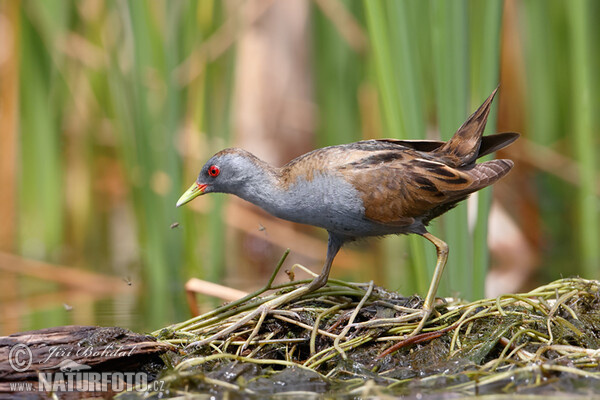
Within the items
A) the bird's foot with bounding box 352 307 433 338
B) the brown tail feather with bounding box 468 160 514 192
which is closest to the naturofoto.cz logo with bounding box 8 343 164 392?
the bird's foot with bounding box 352 307 433 338

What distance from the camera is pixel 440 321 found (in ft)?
12.2

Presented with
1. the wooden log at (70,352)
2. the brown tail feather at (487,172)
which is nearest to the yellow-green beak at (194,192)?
the wooden log at (70,352)

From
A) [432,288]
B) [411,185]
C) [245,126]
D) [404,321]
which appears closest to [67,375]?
[404,321]

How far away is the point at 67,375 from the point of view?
10.7ft

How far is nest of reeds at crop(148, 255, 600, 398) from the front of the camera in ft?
10.3

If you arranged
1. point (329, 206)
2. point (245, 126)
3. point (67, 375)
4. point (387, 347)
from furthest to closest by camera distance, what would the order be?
1. point (245, 126)
2. point (329, 206)
3. point (387, 347)
4. point (67, 375)

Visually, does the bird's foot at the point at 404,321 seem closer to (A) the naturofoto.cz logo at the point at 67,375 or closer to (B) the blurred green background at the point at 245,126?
(B) the blurred green background at the point at 245,126

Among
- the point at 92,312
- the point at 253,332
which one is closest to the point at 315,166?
the point at 253,332

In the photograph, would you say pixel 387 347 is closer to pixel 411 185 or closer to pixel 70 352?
pixel 411 185

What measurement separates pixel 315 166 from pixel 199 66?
3.91 m

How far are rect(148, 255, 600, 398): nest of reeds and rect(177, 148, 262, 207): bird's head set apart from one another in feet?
2.14

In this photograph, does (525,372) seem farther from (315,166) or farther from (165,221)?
(165,221)

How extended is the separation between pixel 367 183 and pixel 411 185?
242 millimetres

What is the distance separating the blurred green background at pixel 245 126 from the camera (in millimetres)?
4625
